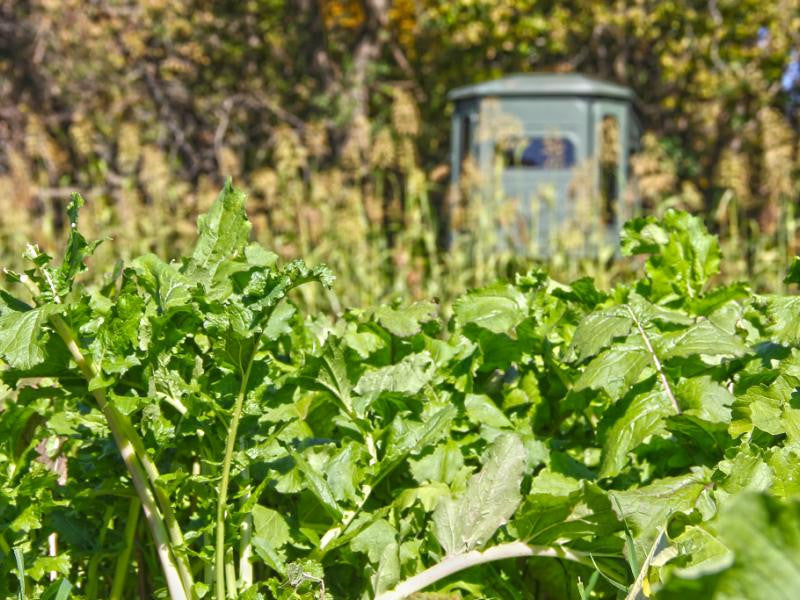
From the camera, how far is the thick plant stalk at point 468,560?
1.05 metres

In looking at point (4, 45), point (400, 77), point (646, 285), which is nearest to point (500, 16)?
point (400, 77)

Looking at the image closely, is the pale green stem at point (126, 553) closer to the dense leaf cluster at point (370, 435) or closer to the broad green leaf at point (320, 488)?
the dense leaf cluster at point (370, 435)

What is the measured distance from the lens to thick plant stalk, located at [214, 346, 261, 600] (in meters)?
1.01

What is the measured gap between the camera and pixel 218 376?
1138 mm

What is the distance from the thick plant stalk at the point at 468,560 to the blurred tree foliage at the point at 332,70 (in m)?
7.69

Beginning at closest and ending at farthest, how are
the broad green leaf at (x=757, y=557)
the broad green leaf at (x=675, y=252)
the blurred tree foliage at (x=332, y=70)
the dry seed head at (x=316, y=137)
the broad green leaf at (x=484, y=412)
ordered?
1. the broad green leaf at (x=757, y=557)
2. the broad green leaf at (x=484, y=412)
3. the broad green leaf at (x=675, y=252)
4. the dry seed head at (x=316, y=137)
5. the blurred tree foliage at (x=332, y=70)

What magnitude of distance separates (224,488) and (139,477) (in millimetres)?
130

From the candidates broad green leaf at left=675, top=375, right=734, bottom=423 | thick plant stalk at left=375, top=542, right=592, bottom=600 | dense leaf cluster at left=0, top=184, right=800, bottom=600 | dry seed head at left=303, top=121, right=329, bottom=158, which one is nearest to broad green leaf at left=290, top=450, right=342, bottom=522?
dense leaf cluster at left=0, top=184, right=800, bottom=600

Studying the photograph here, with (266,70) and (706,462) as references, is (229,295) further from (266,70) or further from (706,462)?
(266,70)

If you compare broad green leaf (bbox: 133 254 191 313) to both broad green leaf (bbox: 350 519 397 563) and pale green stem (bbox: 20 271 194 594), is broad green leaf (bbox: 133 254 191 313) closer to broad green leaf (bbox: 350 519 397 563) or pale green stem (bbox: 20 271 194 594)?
pale green stem (bbox: 20 271 194 594)

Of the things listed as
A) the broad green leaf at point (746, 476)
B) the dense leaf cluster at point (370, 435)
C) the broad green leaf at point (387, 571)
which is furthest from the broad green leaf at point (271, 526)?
the broad green leaf at point (746, 476)

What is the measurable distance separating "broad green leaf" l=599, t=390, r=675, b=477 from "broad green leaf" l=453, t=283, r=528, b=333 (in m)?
0.20

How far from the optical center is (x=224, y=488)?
1.03 metres

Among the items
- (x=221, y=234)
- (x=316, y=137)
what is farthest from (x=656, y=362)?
(x=316, y=137)
